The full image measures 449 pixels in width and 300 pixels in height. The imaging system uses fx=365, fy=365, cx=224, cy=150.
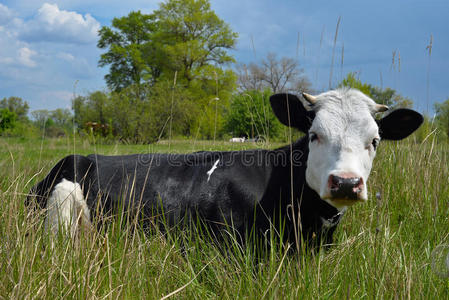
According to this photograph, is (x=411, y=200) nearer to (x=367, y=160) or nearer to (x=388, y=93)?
(x=367, y=160)

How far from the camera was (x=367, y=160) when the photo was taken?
2977 mm

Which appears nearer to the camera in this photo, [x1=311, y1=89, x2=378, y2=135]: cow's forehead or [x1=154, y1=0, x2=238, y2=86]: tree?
[x1=311, y1=89, x2=378, y2=135]: cow's forehead

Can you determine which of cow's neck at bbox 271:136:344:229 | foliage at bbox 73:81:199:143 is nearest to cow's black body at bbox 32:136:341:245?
cow's neck at bbox 271:136:344:229

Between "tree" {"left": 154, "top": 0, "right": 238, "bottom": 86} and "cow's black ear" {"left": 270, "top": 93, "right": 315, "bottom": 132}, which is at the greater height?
"tree" {"left": 154, "top": 0, "right": 238, "bottom": 86}

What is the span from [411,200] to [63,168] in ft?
13.3

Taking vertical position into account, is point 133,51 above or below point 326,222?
above

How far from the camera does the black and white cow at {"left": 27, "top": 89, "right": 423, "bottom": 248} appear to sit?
2.96 m

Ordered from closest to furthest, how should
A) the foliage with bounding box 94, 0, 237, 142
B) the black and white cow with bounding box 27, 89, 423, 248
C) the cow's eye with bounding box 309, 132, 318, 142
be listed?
the black and white cow with bounding box 27, 89, 423, 248
the cow's eye with bounding box 309, 132, 318, 142
the foliage with bounding box 94, 0, 237, 142

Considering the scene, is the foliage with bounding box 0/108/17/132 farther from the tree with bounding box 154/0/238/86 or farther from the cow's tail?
the tree with bounding box 154/0/238/86

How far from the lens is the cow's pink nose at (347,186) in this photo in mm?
2551

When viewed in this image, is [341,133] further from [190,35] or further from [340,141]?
[190,35]

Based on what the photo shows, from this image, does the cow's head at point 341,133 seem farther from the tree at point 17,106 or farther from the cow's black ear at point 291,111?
the tree at point 17,106

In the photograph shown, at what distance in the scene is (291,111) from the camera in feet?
11.8

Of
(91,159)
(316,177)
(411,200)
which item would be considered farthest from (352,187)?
(91,159)
